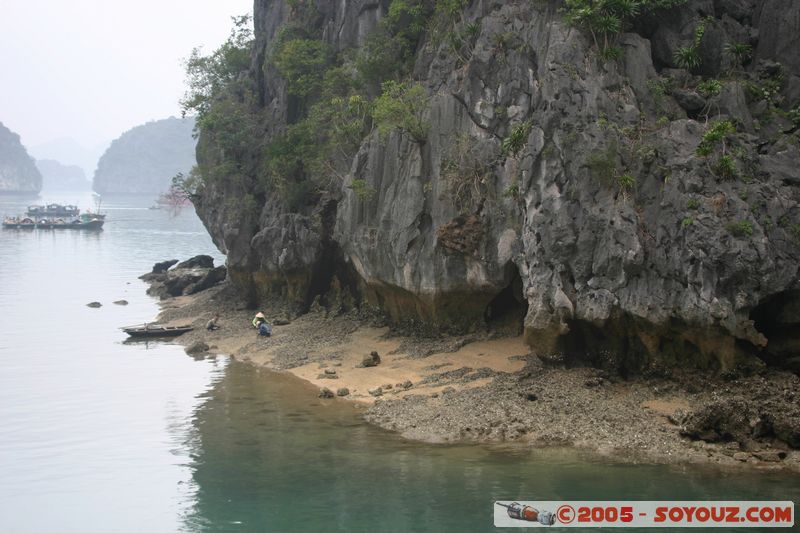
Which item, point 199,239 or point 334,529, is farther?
point 199,239

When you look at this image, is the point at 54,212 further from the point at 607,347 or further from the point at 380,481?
the point at 380,481

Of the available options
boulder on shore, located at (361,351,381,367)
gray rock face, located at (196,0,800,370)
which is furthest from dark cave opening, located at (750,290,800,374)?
boulder on shore, located at (361,351,381,367)

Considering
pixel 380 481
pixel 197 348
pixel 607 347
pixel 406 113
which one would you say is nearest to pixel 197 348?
pixel 197 348

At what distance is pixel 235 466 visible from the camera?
57.5 ft

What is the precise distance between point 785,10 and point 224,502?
19.1 metres

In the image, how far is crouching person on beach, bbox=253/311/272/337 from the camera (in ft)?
98.5

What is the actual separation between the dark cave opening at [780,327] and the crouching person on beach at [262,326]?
17293mm

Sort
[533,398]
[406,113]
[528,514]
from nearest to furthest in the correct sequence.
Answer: [528,514]
[533,398]
[406,113]

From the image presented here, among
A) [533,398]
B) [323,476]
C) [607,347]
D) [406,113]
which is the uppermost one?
[406,113]

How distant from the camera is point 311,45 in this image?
1315 inches

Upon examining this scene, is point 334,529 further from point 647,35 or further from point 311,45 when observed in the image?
point 311,45

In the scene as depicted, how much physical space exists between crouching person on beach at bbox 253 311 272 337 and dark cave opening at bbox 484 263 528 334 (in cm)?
924

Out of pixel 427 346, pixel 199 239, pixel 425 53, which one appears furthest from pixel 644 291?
pixel 199 239

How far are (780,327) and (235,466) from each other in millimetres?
12605
